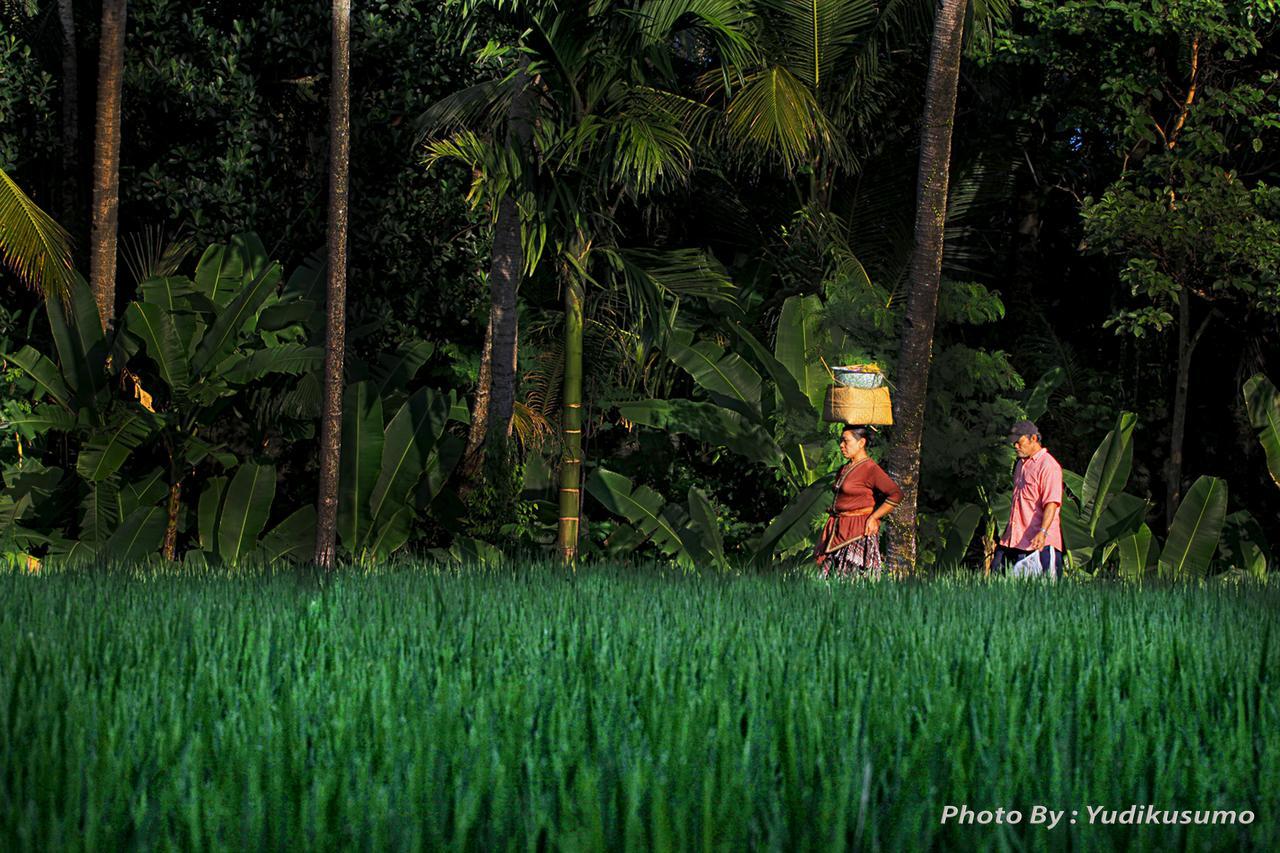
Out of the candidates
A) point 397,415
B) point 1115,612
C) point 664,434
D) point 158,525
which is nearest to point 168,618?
point 1115,612

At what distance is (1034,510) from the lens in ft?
31.1

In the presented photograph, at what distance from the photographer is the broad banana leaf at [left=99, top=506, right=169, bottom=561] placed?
1216cm

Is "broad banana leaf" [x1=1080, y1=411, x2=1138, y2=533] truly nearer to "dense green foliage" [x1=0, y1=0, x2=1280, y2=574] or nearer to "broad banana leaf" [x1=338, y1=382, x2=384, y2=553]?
"dense green foliage" [x1=0, y1=0, x2=1280, y2=574]

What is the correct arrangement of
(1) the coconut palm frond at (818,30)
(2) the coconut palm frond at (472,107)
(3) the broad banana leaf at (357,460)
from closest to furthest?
1. (2) the coconut palm frond at (472,107)
2. (3) the broad banana leaf at (357,460)
3. (1) the coconut palm frond at (818,30)

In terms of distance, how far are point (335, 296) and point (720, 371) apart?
3.33 meters

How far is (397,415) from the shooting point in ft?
39.0

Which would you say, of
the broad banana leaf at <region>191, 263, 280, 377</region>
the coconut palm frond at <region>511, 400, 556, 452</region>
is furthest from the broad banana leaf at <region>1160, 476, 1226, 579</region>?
the broad banana leaf at <region>191, 263, 280, 377</region>

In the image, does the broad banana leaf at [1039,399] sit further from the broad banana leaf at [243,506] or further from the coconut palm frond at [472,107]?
the broad banana leaf at [243,506]

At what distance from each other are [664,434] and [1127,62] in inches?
228

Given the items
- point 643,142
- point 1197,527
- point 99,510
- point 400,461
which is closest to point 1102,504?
point 1197,527

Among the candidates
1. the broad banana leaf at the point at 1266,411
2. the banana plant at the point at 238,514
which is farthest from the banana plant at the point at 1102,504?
the banana plant at the point at 238,514

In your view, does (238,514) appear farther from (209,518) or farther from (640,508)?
(640,508)

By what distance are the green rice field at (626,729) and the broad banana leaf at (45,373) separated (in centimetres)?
759

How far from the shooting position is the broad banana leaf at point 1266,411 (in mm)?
12562
